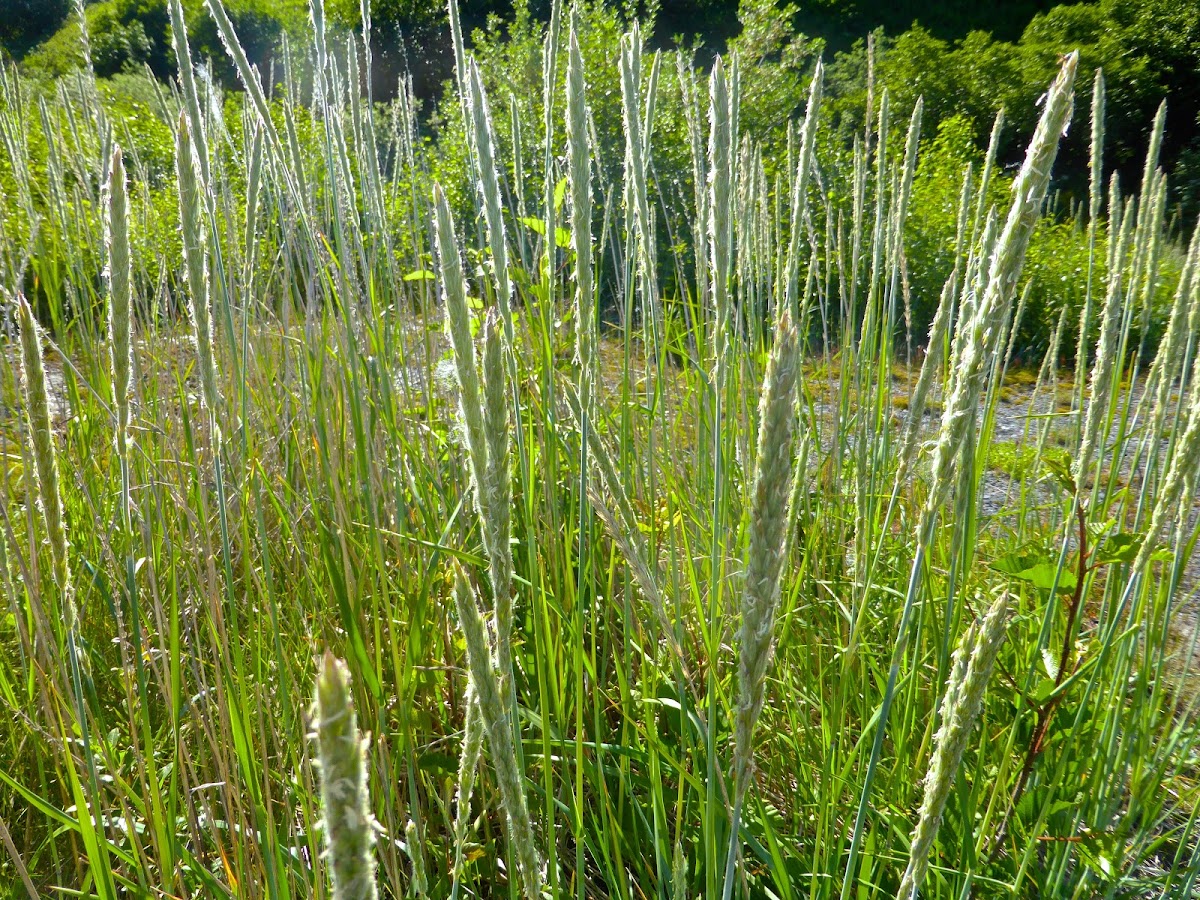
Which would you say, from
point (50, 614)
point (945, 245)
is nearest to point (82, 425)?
point (50, 614)

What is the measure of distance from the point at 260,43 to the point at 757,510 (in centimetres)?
1754

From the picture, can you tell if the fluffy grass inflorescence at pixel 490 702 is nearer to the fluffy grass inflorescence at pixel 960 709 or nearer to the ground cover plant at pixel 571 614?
the ground cover plant at pixel 571 614

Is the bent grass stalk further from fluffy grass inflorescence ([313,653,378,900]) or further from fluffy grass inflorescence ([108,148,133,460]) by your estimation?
fluffy grass inflorescence ([108,148,133,460])

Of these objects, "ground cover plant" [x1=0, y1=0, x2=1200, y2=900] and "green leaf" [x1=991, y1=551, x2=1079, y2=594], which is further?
"green leaf" [x1=991, y1=551, x2=1079, y2=594]

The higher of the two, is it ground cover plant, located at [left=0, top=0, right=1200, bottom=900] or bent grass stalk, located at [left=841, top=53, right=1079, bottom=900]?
bent grass stalk, located at [left=841, top=53, right=1079, bottom=900]

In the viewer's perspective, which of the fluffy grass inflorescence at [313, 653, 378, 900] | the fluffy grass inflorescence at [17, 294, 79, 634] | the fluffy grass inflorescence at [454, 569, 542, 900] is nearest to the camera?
the fluffy grass inflorescence at [313, 653, 378, 900]

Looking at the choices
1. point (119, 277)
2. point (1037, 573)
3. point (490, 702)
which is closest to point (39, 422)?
point (119, 277)

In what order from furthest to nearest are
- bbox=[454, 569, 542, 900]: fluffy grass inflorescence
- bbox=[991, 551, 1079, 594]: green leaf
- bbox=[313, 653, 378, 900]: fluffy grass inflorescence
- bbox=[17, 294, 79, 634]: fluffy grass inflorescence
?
bbox=[991, 551, 1079, 594]: green leaf < bbox=[17, 294, 79, 634]: fluffy grass inflorescence < bbox=[454, 569, 542, 900]: fluffy grass inflorescence < bbox=[313, 653, 378, 900]: fluffy grass inflorescence

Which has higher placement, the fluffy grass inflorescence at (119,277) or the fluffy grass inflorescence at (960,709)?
the fluffy grass inflorescence at (119,277)

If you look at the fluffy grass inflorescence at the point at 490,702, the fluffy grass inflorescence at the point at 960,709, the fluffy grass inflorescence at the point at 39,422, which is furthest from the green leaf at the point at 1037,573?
the fluffy grass inflorescence at the point at 39,422

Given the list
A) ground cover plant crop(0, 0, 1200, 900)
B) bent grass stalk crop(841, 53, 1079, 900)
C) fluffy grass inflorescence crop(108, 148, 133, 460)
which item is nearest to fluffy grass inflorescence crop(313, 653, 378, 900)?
ground cover plant crop(0, 0, 1200, 900)

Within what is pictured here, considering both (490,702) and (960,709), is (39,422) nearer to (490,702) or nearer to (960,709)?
(490,702)

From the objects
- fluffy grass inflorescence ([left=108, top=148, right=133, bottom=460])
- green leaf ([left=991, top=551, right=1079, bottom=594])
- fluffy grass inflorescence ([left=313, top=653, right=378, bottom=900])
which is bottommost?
green leaf ([left=991, top=551, right=1079, bottom=594])

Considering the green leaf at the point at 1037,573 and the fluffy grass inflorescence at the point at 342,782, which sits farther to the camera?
the green leaf at the point at 1037,573
